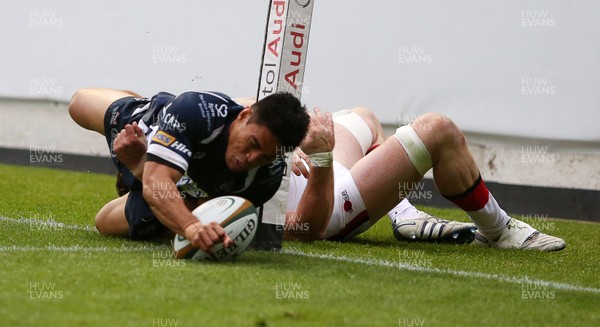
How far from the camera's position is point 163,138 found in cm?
400

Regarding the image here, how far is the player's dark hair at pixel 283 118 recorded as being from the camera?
12.7ft

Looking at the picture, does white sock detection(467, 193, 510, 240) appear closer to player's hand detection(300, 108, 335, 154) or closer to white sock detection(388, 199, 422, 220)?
white sock detection(388, 199, 422, 220)

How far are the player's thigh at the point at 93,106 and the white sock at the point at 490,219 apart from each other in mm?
1945

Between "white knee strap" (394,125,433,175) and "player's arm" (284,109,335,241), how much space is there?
1.32ft

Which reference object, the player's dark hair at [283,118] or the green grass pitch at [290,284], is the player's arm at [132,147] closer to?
the green grass pitch at [290,284]

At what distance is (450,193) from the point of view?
16.2 ft

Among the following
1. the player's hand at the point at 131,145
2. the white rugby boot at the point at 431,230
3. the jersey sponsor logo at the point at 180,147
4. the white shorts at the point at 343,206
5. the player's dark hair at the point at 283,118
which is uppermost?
the player's dark hair at the point at 283,118

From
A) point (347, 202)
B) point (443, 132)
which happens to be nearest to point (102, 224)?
point (347, 202)

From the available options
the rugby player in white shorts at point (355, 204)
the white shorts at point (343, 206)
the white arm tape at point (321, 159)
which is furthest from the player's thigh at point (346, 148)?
the white arm tape at point (321, 159)

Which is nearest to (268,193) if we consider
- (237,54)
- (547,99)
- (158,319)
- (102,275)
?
(102,275)

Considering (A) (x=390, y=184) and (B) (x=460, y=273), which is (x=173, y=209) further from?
(A) (x=390, y=184)

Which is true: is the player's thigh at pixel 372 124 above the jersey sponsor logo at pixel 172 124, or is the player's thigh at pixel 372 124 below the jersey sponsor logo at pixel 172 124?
below

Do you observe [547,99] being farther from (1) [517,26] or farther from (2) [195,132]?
(2) [195,132]

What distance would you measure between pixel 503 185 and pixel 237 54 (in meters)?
2.65
